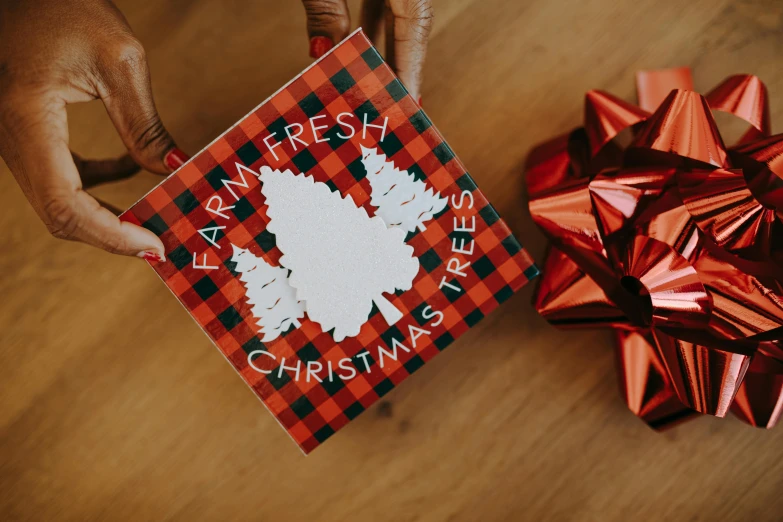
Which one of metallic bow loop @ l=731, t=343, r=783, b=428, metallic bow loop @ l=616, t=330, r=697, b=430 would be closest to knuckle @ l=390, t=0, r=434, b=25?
metallic bow loop @ l=616, t=330, r=697, b=430

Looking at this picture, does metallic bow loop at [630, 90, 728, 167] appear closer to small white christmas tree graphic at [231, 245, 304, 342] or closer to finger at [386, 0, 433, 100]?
finger at [386, 0, 433, 100]

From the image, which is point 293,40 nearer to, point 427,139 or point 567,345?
point 427,139

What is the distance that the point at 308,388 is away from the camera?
0.58 meters

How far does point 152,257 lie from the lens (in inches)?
20.9

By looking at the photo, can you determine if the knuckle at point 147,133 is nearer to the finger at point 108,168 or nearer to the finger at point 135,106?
the finger at point 135,106

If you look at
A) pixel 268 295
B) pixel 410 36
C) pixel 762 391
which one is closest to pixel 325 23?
pixel 410 36

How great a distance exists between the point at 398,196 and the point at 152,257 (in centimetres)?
28

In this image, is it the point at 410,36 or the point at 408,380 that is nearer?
the point at 410,36

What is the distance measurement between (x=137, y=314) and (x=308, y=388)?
32 cm

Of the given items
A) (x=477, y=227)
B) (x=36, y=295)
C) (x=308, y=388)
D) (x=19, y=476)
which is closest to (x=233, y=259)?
(x=308, y=388)

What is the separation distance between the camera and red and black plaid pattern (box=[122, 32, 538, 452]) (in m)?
0.53

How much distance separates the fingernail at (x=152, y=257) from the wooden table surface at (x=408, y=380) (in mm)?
202

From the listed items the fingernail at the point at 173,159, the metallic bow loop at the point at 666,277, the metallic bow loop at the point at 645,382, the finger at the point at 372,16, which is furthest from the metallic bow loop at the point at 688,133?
A: the fingernail at the point at 173,159

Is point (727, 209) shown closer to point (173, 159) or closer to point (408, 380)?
point (408, 380)
